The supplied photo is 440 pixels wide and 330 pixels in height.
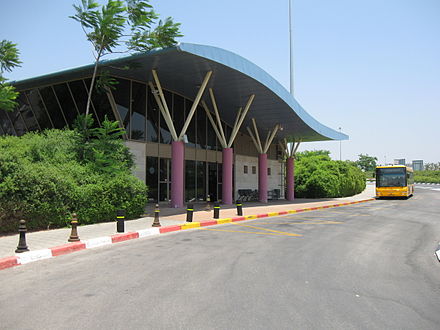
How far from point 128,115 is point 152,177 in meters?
3.97

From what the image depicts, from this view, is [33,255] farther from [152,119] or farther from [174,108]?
[174,108]

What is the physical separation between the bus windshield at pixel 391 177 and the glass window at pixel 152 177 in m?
22.3

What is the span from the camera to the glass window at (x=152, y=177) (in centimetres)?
2150

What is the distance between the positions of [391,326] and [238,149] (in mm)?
26261

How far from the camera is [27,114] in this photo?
22500 mm

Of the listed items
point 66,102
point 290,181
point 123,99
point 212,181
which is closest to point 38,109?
point 66,102

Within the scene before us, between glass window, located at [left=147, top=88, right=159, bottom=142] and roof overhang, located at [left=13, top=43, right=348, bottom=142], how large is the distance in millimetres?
1252

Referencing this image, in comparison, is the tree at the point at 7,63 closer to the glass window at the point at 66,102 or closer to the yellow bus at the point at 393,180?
the glass window at the point at 66,102

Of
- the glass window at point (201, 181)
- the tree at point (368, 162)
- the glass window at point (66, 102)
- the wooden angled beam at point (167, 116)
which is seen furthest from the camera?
the tree at point (368, 162)

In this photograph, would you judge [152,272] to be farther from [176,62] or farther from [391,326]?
[176,62]

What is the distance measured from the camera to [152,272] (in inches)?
263

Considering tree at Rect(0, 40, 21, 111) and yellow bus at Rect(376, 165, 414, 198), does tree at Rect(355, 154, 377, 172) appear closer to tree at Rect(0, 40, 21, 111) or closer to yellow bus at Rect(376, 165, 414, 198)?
yellow bus at Rect(376, 165, 414, 198)

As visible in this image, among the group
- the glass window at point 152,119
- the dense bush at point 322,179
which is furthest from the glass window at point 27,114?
the dense bush at point 322,179

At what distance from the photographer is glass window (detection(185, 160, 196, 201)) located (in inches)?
959
